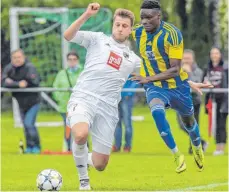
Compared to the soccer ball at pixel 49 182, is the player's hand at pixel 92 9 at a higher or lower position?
higher

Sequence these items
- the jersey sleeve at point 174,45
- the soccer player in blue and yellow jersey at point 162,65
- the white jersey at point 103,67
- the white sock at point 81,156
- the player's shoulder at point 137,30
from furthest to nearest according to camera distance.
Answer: the player's shoulder at point 137,30 → the jersey sleeve at point 174,45 → the soccer player in blue and yellow jersey at point 162,65 → the white jersey at point 103,67 → the white sock at point 81,156

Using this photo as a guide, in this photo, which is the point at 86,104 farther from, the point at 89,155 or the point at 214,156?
the point at 214,156

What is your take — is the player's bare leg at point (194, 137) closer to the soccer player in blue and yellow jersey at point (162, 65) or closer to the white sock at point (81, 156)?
the soccer player in blue and yellow jersey at point (162, 65)

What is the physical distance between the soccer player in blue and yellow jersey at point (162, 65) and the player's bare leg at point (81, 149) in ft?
4.95

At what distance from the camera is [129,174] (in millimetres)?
14484

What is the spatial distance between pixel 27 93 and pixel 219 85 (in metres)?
3.86

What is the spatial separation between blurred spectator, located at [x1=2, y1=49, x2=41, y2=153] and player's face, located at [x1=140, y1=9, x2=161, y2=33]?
19.9 ft

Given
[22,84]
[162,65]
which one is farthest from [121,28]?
[22,84]

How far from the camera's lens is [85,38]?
466 inches

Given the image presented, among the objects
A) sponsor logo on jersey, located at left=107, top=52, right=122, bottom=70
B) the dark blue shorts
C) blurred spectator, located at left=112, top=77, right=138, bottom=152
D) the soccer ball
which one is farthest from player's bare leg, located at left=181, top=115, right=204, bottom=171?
blurred spectator, located at left=112, top=77, right=138, bottom=152

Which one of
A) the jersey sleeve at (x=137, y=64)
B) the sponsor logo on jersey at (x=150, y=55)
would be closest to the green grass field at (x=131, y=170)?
the jersey sleeve at (x=137, y=64)

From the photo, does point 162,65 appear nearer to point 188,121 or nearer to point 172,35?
point 172,35

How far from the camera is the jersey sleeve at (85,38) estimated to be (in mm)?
11719

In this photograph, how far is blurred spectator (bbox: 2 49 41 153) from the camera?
18.4 m
